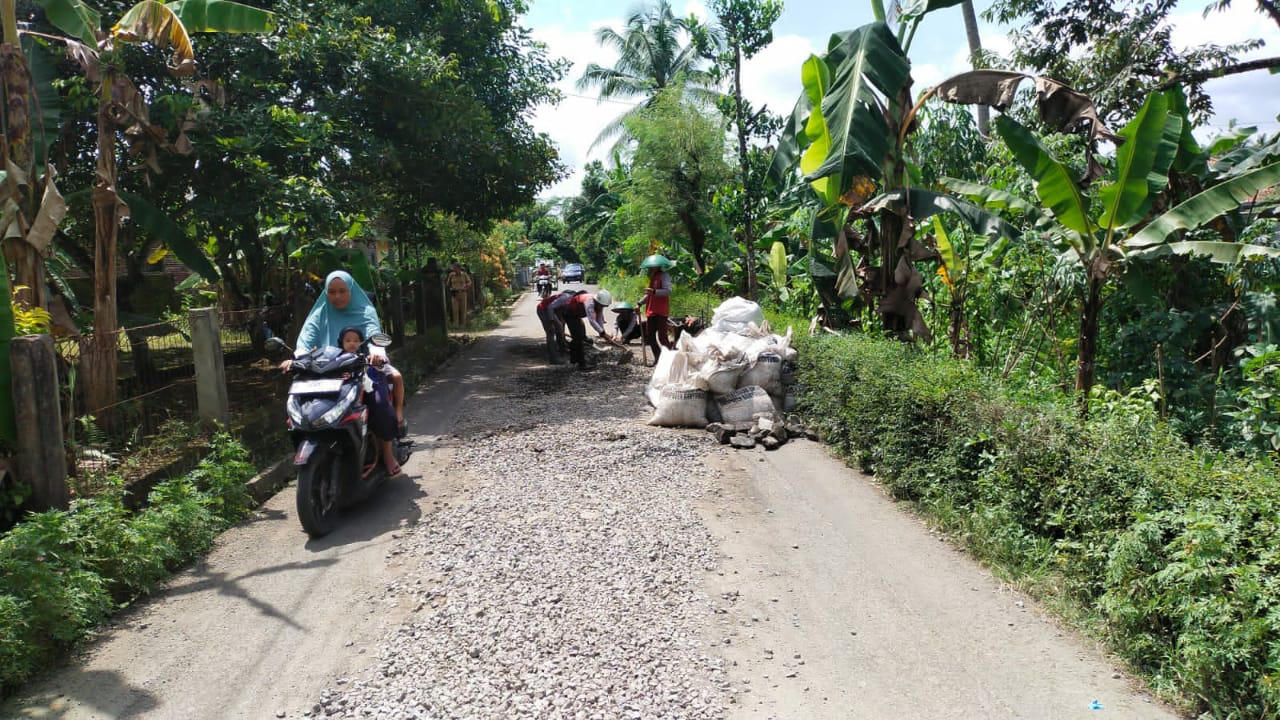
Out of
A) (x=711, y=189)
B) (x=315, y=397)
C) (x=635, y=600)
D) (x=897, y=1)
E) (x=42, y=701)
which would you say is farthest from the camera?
(x=711, y=189)

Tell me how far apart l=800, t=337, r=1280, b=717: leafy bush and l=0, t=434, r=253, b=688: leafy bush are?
5029 millimetres

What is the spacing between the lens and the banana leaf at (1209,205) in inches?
235

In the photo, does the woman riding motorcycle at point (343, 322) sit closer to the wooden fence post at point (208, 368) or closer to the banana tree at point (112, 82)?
the wooden fence post at point (208, 368)

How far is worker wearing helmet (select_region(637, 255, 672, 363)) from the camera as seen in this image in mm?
11719

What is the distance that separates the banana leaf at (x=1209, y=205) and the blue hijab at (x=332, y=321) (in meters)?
6.11

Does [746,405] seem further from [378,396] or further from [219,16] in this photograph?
[219,16]

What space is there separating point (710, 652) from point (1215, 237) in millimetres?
6664

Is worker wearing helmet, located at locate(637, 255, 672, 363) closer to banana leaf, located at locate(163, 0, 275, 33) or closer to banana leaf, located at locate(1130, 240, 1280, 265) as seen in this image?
banana leaf, located at locate(163, 0, 275, 33)

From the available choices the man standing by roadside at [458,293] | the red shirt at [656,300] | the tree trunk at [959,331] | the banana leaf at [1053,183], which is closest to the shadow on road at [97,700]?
the banana leaf at [1053,183]

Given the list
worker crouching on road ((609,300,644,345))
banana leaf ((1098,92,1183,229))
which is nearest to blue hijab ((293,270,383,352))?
banana leaf ((1098,92,1183,229))

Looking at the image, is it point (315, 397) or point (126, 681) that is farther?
point (315, 397)

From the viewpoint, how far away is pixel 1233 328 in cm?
700

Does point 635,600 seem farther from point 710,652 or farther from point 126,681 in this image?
point 126,681

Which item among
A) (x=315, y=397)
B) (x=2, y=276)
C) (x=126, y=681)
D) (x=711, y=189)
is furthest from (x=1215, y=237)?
(x=711, y=189)
